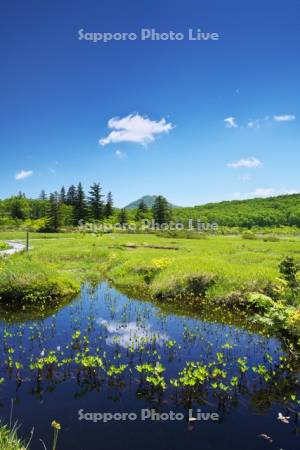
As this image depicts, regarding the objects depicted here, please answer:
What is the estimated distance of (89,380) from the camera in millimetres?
9367

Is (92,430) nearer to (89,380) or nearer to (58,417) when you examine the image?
(58,417)

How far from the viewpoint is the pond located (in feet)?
23.8

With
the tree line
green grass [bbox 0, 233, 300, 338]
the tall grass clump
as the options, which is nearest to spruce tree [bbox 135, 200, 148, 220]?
the tree line

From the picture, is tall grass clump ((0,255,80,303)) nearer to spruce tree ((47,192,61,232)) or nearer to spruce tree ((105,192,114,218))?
spruce tree ((47,192,61,232))

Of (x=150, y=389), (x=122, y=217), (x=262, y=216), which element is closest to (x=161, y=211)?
A: (x=122, y=217)

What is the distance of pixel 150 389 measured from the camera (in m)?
8.95

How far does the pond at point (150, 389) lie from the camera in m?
7.24

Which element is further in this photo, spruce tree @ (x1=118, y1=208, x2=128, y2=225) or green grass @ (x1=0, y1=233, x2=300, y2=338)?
spruce tree @ (x1=118, y1=208, x2=128, y2=225)

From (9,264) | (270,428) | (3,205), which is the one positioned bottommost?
(270,428)

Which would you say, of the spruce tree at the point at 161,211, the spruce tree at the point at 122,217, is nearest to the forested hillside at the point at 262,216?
the spruce tree at the point at 161,211

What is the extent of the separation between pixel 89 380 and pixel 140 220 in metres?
96.1

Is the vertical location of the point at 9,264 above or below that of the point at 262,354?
above

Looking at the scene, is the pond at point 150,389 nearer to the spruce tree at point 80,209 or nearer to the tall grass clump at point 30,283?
the tall grass clump at point 30,283

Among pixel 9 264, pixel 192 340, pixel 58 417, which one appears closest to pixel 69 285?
pixel 9 264
